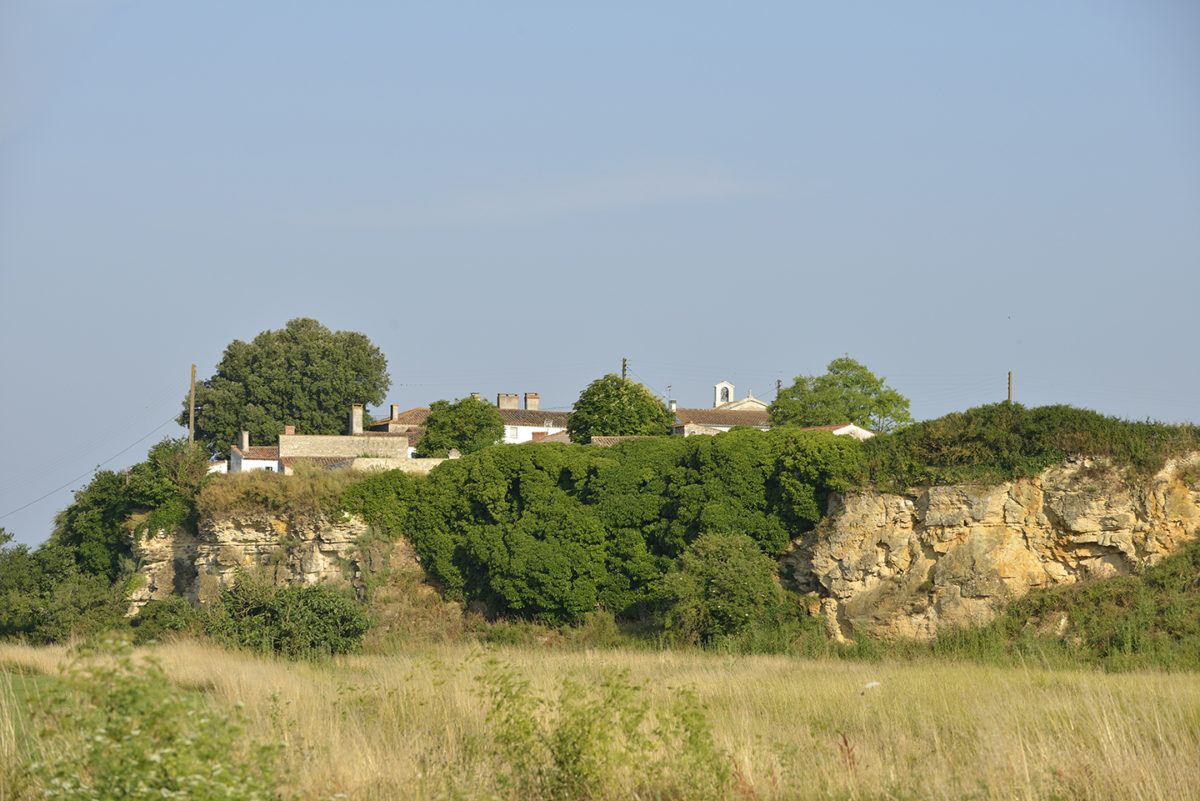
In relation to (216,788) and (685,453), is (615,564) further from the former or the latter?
(216,788)

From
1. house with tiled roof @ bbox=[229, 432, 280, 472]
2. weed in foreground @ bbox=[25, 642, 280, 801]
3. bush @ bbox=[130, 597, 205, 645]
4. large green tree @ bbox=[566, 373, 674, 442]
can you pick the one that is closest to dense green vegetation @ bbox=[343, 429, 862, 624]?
bush @ bbox=[130, 597, 205, 645]

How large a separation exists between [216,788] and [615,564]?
21552 millimetres

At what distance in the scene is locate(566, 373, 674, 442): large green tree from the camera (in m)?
52.8

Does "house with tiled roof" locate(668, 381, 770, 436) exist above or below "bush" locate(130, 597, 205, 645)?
above

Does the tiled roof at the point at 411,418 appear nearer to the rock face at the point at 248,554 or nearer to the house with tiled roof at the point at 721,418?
the house with tiled roof at the point at 721,418

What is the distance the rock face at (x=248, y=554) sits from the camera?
30500mm

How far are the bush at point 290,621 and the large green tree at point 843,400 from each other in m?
39.8

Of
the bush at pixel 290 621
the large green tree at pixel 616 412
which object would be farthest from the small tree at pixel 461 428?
the bush at pixel 290 621

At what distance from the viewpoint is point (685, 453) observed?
27.7m

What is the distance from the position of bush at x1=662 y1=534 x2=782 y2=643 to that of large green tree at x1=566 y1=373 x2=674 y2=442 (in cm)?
2801

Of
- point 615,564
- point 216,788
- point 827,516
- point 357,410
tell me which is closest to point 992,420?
point 827,516

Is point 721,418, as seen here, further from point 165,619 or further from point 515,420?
point 165,619

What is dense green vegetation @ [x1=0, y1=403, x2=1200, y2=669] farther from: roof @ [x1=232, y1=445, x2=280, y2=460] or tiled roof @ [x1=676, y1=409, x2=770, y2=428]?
tiled roof @ [x1=676, y1=409, x2=770, y2=428]

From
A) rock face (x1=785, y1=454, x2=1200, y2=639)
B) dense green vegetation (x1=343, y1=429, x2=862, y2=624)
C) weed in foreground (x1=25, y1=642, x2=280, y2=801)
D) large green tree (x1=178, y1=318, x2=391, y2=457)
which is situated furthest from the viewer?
large green tree (x1=178, y1=318, x2=391, y2=457)
